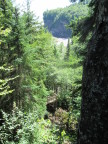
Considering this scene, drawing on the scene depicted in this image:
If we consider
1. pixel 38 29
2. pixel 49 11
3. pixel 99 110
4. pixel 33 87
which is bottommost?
pixel 33 87

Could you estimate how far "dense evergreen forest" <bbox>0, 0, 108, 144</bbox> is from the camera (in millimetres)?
1913

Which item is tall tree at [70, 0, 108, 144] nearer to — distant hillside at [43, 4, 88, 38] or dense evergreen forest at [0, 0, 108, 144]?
dense evergreen forest at [0, 0, 108, 144]

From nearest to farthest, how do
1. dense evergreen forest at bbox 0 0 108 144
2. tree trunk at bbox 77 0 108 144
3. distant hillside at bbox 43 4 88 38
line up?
tree trunk at bbox 77 0 108 144
dense evergreen forest at bbox 0 0 108 144
distant hillside at bbox 43 4 88 38

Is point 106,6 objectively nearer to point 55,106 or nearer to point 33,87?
point 33,87

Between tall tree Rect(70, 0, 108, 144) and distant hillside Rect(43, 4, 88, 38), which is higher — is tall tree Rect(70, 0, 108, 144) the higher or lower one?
the lower one

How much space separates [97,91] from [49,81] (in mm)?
19299

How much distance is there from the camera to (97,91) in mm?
1899

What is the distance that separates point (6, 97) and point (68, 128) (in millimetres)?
7131

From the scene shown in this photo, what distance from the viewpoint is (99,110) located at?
1.85 metres

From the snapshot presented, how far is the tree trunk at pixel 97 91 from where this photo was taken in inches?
71.2

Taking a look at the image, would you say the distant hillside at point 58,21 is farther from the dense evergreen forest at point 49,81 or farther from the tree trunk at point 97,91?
the tree trunk at point 97,91

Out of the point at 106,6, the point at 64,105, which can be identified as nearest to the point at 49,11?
the point at 64,105

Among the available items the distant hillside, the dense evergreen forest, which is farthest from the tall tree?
the distant hillside

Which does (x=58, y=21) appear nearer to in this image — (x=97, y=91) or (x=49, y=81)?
(x=49, y=81)
